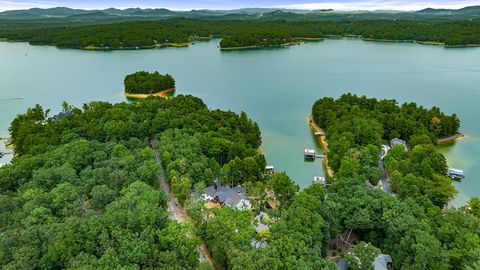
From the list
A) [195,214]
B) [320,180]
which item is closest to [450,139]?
[320,180]

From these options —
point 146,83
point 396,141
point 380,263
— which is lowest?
point 380,263

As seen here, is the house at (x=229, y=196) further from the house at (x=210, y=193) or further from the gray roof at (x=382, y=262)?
the gray roof at (x=382, y=262)

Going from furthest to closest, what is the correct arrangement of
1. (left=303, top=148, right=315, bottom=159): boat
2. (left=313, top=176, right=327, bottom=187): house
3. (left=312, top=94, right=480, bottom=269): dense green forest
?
(left=303, top=148, right=315, bottom=159): boat < (left=313, top=176, right=327, bottom=187): house < (left=312, top=94, right=480, bottom=269): dense green forest

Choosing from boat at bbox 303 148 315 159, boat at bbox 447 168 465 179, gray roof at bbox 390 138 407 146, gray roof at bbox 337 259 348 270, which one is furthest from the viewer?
gray roof at bbox 390 138 407 146

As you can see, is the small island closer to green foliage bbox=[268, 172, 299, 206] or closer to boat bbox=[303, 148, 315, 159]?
boat bbox=[303, 148, 315, 159]

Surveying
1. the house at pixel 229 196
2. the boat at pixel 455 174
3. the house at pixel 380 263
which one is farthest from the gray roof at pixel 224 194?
the boat at pixel 455 174

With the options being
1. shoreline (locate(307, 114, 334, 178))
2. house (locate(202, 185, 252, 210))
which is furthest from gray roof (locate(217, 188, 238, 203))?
shoreline (locate(307, 114, 334, 178))

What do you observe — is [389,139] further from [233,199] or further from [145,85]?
[145,85]
